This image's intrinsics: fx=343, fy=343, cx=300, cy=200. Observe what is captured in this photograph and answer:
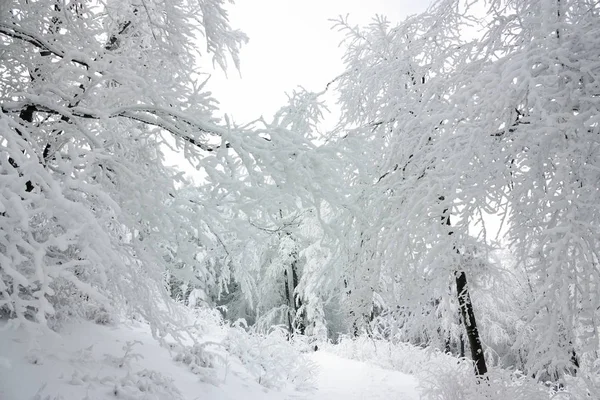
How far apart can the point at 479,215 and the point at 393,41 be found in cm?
396

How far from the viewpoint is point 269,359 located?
7.01 m

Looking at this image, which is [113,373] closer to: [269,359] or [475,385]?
[269,359]

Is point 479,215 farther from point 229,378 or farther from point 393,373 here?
point 393,373

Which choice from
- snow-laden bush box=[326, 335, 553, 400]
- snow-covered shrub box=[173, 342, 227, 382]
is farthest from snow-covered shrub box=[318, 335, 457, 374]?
snow-covered shrub box=[173, 342, 227, 382]

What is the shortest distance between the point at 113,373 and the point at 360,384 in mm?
6155

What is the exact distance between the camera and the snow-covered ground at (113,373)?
311 cm

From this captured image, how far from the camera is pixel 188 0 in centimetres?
566

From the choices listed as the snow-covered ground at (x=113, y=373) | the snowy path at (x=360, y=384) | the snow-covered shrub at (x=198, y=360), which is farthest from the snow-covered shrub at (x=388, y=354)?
the snow-covered shrub at (x=198, y=360)

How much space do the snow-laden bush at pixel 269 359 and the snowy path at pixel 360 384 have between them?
20.2 inches

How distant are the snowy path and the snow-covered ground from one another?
5 centimetres

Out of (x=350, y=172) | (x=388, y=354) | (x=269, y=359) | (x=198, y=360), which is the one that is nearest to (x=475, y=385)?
(x=350, y=172)

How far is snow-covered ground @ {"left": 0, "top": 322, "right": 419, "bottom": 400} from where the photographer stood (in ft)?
10.2

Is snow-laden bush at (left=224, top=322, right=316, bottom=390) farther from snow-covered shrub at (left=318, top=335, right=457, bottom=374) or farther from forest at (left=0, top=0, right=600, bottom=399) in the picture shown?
snow-covered shrub at (left=318, top=335, right=457, bottom=374)

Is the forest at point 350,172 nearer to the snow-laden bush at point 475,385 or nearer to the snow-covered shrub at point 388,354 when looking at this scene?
the snow-laden bush at point 475,385
